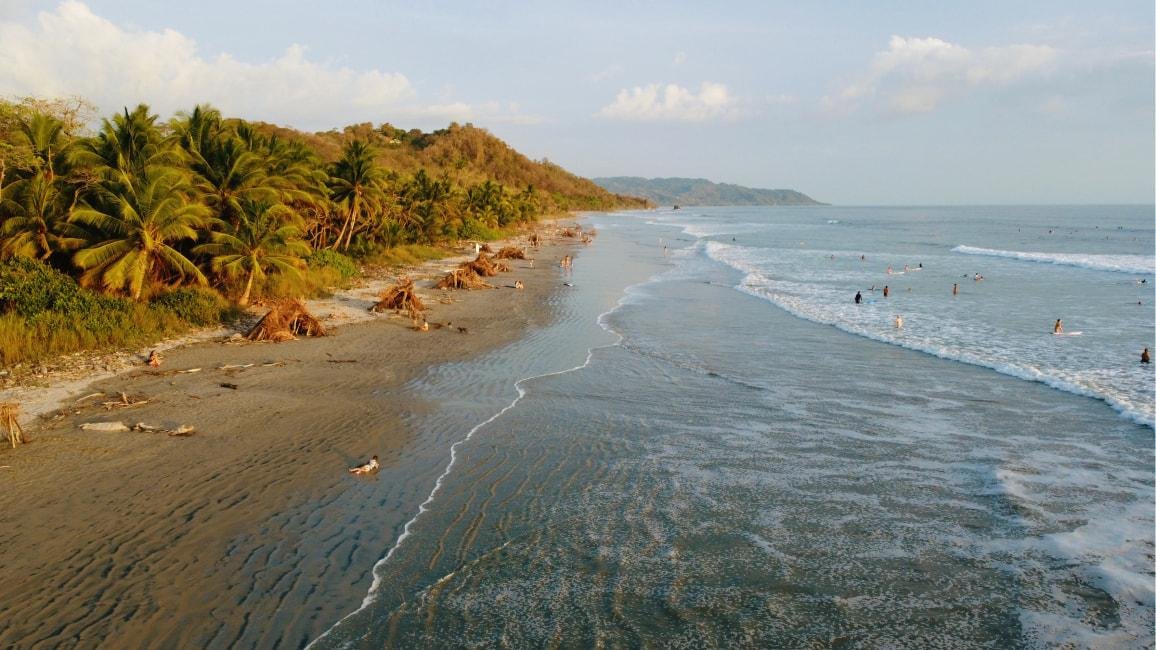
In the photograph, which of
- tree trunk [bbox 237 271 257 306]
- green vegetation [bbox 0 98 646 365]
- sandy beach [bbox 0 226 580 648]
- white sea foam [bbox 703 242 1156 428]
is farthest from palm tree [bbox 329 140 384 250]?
white sea foam [bbox 703 242 1156 428]

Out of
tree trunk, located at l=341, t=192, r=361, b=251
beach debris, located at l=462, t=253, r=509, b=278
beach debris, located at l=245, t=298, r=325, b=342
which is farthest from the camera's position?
tree trunk, located at l=341, t=192, r=361, b=251

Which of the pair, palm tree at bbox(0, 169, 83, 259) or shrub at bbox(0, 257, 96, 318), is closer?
shrub at bbox(0, 257, 96, 318)

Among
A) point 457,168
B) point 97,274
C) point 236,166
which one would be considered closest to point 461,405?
point 97,274

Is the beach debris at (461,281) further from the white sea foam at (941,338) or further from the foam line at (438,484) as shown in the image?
the white sea foam at (941,338)

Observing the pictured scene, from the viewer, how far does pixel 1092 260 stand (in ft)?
159

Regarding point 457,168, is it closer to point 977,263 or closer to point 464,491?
point 977,263

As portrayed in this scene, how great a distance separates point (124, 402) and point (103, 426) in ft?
4.19

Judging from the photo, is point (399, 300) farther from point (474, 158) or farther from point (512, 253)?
point (474, 158)

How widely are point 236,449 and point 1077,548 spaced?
37.3 feet

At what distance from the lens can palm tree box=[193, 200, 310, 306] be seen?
19172 millimetres

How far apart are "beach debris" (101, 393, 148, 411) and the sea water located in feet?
16.0

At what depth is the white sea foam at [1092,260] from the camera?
42781 millimetres

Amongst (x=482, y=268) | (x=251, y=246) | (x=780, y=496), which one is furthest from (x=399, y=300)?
(x=780, y=496)

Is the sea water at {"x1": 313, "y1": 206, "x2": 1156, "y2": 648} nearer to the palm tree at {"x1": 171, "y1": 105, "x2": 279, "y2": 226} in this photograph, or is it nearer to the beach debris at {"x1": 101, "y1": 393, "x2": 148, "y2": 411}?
the beach debris at {"x1": 101, "y1": 393, "x2": 148, "y2": 411}
